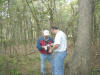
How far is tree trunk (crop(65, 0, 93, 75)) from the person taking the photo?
360cm

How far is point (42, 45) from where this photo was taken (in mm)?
4215

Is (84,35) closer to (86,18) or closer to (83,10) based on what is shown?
(86,18)

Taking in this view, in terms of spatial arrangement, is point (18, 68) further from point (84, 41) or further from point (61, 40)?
point (84, 41)

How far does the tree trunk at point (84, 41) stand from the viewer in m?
3.60

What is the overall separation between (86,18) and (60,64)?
1526mm

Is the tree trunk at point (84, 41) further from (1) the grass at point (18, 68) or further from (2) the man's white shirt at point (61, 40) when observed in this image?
(1) the grass at point (18, 68)

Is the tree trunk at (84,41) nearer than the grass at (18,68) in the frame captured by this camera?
Yes

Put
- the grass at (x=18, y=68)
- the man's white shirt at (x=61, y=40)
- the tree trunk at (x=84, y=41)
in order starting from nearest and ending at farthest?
the man's white shirt at (x=61, y=40), the tree trunk at (x=84, y=41), the grass at (x=18, y=68)

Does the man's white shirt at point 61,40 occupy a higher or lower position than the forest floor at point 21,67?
higher

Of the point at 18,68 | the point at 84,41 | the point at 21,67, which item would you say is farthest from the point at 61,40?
the point at 21,67

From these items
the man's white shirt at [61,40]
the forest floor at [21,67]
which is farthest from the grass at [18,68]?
the man's white shirt at [61,40]

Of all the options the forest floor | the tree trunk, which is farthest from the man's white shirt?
the forest floor

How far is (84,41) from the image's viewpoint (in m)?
3.62

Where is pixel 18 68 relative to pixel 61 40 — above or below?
below
